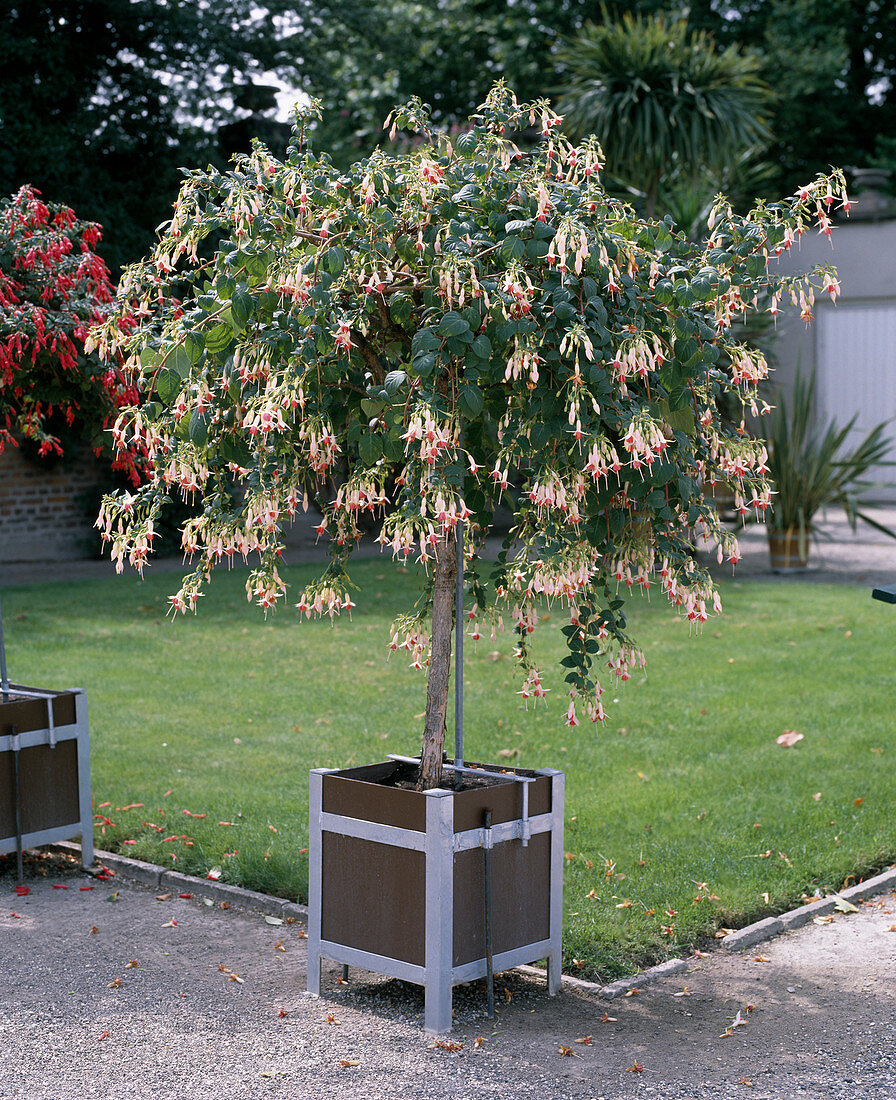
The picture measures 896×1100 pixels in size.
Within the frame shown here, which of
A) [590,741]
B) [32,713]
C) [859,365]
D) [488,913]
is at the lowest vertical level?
[590,741]

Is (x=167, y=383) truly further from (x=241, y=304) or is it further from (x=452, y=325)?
(x=452, y=325)

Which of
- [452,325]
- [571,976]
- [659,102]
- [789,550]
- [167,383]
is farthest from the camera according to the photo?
[659,102]

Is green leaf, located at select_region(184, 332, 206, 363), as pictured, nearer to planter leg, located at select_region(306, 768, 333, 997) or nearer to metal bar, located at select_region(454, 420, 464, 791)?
metal bar, located at select_region(454, 420, 464, 791)

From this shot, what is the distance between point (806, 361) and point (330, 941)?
18.2m

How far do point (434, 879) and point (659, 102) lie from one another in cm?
1264

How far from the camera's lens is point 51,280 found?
5223mm

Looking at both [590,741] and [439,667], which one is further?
[590,741]

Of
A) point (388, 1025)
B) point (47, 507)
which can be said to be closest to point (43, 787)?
point (388, 1025)

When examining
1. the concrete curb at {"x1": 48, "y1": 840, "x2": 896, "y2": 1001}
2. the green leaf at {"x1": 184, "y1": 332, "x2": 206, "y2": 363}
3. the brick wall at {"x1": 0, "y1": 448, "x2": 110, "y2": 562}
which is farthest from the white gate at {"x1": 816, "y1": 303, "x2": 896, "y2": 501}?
the green leaf at {"x1": 184, "y1": 332, "x2": 206, "y2": 363}

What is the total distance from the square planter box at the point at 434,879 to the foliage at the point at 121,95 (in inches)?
479

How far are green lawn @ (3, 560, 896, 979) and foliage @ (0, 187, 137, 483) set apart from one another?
1792 millimetres

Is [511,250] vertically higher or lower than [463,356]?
higher

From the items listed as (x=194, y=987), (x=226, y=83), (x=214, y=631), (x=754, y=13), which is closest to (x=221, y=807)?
(x=194, y=987)

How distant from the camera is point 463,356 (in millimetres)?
3432
